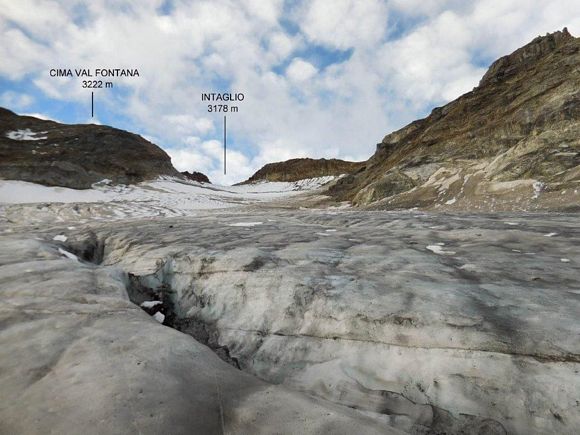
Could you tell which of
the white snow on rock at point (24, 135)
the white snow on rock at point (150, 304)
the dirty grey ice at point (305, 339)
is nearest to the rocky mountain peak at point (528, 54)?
the dirty grey ice at point (305, 339)

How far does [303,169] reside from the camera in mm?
73000

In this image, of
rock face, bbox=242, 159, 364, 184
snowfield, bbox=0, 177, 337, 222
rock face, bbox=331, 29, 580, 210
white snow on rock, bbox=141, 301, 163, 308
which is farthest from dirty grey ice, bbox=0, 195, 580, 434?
rock face, bbox=242, 159, 364, 184

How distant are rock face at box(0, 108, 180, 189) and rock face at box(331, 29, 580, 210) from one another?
63.7 feet

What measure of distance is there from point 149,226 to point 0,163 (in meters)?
23.2

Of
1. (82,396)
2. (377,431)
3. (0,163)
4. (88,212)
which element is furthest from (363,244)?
(0,163)

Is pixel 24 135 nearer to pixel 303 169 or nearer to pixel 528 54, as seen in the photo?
pixel 528 54

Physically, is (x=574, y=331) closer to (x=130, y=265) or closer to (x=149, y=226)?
(x=130, y=265)

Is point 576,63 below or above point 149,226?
above

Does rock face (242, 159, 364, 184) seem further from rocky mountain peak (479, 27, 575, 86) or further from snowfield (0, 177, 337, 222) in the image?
snowfield (0, 177, 337, 222)

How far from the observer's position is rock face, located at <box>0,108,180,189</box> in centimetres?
2234

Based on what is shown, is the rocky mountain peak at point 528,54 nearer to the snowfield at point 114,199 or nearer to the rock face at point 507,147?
the rock face at point 507,147

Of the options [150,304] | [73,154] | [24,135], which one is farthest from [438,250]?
[24,135]

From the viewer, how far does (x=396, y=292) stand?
2742 mm

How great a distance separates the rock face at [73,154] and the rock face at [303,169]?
37.4 metres
